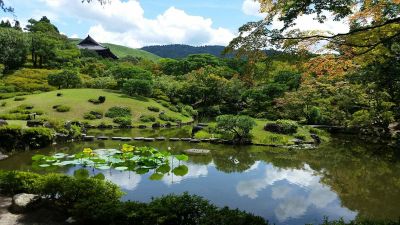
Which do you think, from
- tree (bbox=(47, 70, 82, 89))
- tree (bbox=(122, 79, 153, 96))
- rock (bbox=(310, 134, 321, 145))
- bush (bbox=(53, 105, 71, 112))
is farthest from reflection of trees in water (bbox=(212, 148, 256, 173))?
tree (bbox=(47, 70, 82, 89))

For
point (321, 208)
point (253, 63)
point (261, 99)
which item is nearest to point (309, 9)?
point (253, 63)

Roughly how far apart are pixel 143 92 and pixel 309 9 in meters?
34.4

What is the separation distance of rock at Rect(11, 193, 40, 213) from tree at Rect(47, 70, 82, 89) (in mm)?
36780

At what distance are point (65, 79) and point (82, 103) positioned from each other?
1019cm

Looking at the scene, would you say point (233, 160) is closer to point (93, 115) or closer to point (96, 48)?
point (93, 115)

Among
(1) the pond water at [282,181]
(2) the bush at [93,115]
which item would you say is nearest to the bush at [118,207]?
(1) the pond water at [282,181]

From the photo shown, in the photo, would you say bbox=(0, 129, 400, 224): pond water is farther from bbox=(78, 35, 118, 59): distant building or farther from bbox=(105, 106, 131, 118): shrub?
bbox=(78, 35, 118, 59): distant building

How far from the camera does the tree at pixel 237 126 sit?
24.9 meters

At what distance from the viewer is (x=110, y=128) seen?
31500mm

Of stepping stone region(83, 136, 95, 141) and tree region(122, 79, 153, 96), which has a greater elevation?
tree region(122, 79, 153, 96)

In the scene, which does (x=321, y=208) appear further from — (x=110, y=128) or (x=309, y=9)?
(x=110, y=128)

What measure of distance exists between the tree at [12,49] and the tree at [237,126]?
38732mm

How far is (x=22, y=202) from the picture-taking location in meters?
8.98

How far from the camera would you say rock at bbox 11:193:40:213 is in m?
8.91
